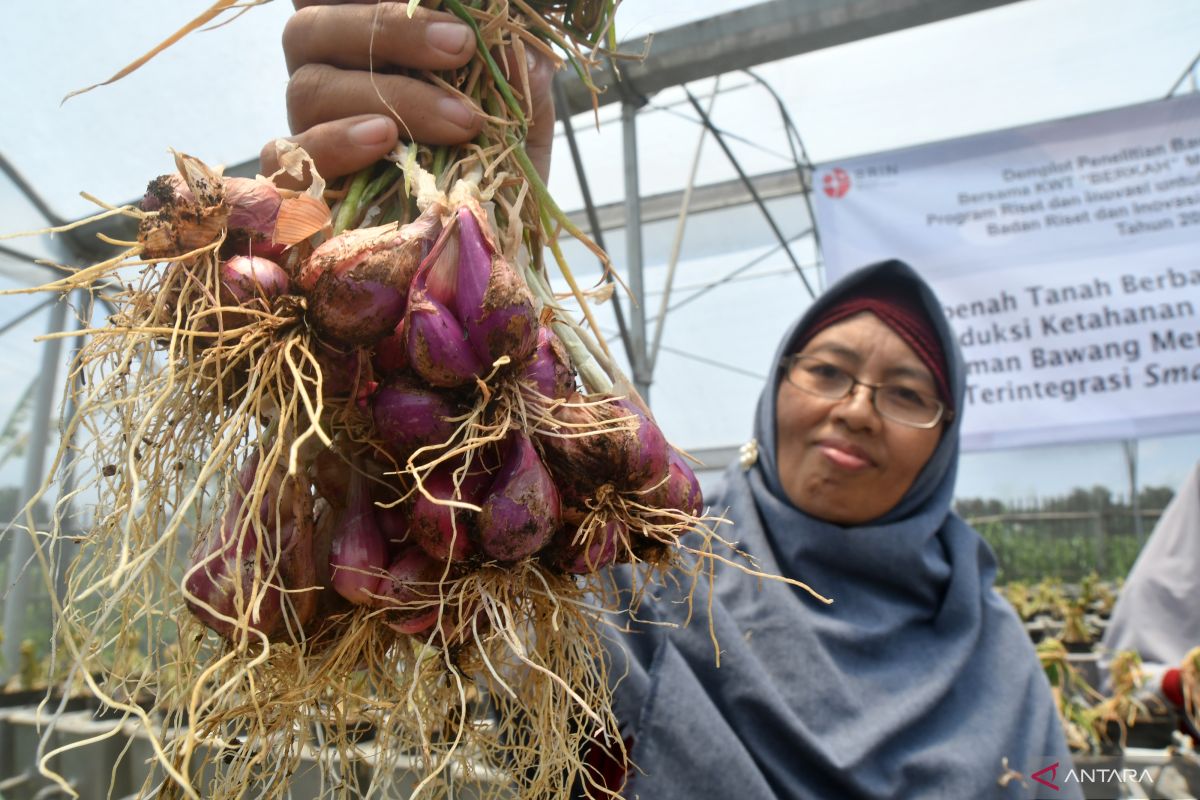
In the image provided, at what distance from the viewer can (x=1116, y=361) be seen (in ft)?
7.04

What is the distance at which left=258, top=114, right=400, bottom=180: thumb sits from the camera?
1.76 feet

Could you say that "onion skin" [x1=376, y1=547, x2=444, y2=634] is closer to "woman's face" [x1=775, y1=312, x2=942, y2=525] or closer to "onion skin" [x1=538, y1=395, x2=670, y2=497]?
"onion skin" [x1=538, y1=395, x2=670, y2=497]

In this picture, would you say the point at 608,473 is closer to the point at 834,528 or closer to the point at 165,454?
the point at 165,454

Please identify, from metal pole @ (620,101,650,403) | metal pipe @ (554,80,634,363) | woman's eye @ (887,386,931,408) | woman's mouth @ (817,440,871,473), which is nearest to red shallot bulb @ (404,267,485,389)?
woman's mouth @ (817,440,871,473)

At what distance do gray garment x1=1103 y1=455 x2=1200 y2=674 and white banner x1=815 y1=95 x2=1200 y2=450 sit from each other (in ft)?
2.17

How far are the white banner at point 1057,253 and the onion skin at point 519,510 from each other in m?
2.15

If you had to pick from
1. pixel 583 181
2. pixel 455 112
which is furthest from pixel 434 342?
pixel 583 181

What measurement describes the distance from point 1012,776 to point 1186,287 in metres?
1.86

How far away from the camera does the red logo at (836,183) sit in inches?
96.0

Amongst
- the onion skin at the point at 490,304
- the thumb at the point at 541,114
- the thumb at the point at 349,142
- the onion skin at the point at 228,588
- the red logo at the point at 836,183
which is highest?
the red logo at the point at 836,183

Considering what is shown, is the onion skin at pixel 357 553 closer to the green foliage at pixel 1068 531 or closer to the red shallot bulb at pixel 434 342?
the red shallot bulb at pixel 434 342

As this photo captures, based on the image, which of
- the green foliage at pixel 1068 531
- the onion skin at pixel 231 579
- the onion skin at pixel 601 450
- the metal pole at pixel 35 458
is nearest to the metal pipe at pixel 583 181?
the onion skin at pixel 601 450

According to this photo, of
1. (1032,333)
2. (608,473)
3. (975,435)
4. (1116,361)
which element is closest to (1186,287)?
(1116,361)

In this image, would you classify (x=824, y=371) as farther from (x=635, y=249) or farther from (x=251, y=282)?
(x=635, y=249)
